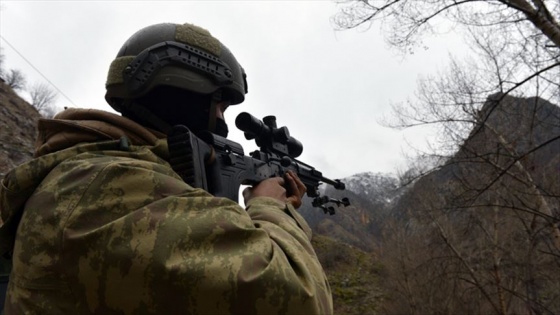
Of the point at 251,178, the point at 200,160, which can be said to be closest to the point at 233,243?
the point at 200,160

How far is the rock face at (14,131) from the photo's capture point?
38.4ft

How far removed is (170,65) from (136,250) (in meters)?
1.04

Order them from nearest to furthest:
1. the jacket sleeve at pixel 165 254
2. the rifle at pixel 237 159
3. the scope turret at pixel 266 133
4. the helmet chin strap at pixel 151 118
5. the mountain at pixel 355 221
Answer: the jacket sleeve at pixel 165 254
the rifle at pixel 237 159
the helmet chin strap at pixel 151 118
the scope turret at pixel 266 133
the mountain at pixel 355 221

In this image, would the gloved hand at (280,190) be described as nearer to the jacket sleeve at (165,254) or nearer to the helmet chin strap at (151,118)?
the helmet chin strap at (151,118)

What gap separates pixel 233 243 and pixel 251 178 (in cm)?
112

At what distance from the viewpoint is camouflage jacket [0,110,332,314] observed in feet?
3.65

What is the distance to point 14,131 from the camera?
14.2 meters

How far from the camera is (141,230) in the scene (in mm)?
1146

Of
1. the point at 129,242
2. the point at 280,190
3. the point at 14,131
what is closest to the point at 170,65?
the point at 280,190

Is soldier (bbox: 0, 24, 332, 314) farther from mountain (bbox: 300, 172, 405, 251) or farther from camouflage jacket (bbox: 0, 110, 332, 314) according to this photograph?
mountain (bbox: 300, 172, 405, 251)

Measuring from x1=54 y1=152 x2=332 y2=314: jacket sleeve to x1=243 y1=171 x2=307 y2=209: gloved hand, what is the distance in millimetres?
708

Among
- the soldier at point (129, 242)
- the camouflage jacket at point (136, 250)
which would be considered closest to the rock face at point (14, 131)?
the soldier at point (129, 242)

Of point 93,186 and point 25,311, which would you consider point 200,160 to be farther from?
point 25,311

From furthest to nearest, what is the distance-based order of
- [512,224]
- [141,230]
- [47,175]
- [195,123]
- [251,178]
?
[512,224], [251,178], [195,123], [47,175], [141,230]
